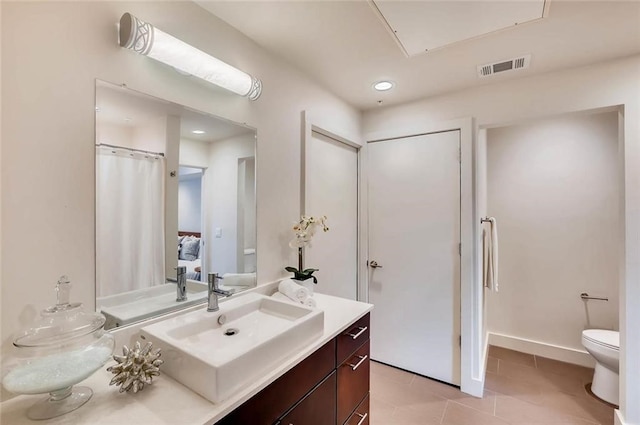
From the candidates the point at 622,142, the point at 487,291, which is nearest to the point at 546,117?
the point at 622,142

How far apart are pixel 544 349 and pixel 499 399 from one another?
1.07 metres

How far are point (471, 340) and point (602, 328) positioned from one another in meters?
1.43

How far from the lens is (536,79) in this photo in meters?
2.01

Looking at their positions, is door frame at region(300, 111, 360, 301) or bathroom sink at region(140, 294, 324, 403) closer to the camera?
bathroom sink at region(140, 294, 324, 403)

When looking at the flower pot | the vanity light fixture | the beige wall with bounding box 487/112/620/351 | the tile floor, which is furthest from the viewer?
the beige wall with bounding box 487/112/620/351

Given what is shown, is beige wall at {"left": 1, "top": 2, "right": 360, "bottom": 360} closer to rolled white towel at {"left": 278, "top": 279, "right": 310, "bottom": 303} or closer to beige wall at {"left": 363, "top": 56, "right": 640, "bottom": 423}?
rolled white towel at {"left": 278, "top": 279, "right": 310, "bottom": 303}

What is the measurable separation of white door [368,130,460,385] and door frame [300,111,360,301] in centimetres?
9

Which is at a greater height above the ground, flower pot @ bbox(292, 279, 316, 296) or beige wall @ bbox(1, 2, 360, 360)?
beige wall @ bbox(1, 2, 360, 360)

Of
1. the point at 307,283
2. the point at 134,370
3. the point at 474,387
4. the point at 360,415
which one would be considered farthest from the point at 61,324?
the point at 474,387

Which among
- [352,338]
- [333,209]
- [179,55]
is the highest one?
[179,55]

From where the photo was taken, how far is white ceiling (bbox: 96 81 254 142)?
103cm

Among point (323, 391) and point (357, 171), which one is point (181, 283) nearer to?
point (323, 391)

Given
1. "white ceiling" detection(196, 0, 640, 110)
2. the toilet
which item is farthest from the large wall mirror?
the toilet

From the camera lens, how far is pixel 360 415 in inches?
61.4
